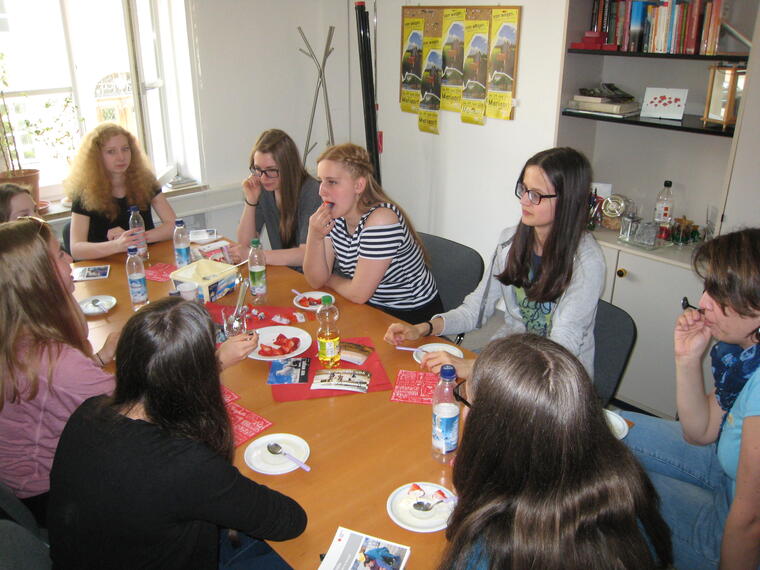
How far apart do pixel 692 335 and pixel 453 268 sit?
106 cm

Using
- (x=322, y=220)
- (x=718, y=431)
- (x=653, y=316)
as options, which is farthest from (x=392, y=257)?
(x=653, y=316)

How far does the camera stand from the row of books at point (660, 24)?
259 centimetres

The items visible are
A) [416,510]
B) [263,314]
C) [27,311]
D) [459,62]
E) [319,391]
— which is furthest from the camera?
[459,62]

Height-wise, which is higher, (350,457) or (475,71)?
(475,71)

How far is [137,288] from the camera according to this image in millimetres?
2305

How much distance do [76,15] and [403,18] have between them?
195 centimetres

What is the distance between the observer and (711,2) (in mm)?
2564

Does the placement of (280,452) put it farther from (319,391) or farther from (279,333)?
(279,333)

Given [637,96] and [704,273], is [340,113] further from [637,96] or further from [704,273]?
[704,273]

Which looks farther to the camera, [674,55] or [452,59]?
[452,59]

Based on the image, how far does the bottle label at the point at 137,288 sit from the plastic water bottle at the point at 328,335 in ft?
Answer: 2.21

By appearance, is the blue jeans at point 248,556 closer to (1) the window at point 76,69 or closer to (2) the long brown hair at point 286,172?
(2) the long brown hair at point 286,172

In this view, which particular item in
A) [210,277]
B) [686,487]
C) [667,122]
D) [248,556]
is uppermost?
[667,122]

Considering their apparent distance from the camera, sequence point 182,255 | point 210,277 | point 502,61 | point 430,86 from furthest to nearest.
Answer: point 430,86 < point 502,61 < point 182,255 < point 210,277
